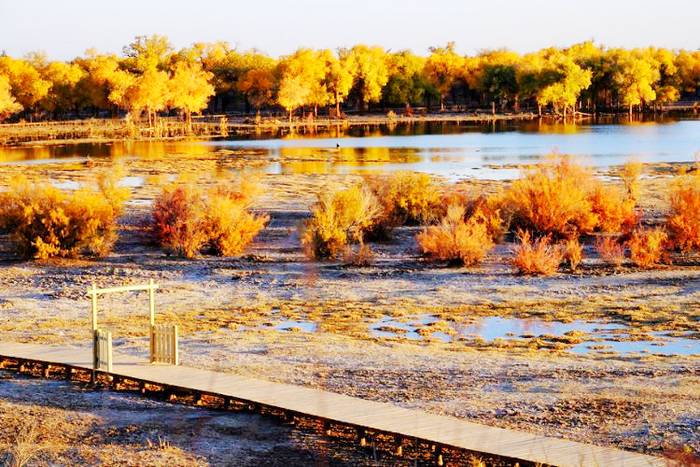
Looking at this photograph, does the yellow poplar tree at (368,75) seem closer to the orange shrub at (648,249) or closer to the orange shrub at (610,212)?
the orange shrub at (610,212)

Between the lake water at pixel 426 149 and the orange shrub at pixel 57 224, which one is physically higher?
the lake water at pixel 426 149

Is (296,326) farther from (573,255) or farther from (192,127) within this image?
(192,127)

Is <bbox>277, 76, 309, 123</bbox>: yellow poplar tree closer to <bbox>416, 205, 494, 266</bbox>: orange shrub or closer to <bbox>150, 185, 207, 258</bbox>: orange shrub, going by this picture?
<bbox>150, 185, 207, 258</bbox>: orange shrub

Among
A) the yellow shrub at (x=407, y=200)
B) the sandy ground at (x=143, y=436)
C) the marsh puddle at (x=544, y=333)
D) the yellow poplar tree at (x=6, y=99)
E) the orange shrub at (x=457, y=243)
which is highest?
the yellow poplar tree at (x=6, y=99)

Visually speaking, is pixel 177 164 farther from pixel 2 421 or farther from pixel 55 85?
pixel 55 85

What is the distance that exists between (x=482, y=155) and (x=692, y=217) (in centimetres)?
3564

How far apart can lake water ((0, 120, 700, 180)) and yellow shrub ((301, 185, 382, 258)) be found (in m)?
18.9

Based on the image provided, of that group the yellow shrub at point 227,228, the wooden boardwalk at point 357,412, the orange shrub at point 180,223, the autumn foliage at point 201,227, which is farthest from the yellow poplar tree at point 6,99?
the wooden boardwalk at point 357,412

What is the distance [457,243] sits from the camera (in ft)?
91.7

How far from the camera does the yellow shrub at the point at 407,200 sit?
1372 inches

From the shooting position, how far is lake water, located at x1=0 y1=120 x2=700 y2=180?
58388 mm

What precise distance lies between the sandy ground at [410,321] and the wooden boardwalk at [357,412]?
0.82m

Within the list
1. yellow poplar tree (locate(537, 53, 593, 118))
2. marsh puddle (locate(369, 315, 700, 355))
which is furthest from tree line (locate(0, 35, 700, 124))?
marsh puddle (locate(369, 315, 700, 355))

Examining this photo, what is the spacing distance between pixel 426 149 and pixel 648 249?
43.8 metres
